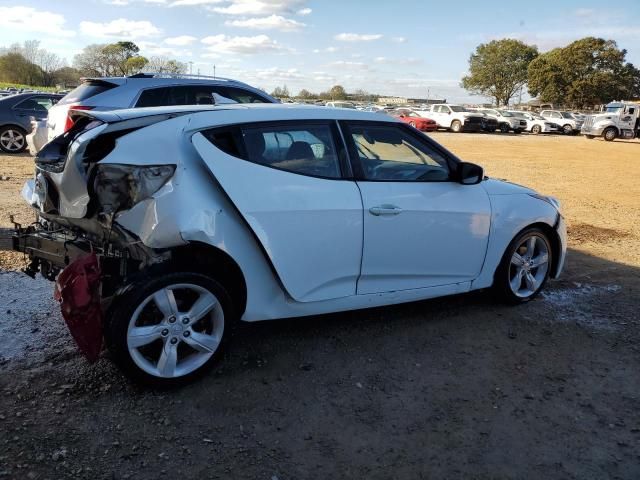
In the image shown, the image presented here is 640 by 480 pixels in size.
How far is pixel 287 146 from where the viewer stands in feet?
12.5

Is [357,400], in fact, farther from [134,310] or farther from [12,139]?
[12,139]

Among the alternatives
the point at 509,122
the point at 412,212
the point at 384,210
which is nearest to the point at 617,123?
the point at 509,122

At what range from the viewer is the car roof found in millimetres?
3709

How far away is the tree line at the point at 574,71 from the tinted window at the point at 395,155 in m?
81.6

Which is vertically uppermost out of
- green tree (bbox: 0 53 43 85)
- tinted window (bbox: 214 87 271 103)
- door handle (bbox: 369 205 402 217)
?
green tree (bbox: 0 53 43 85)

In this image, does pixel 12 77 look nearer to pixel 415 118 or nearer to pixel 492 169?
pixel 415 118

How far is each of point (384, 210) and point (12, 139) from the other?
13401 mm

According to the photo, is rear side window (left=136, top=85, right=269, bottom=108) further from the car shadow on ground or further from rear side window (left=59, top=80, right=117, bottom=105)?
the car shadow on ground

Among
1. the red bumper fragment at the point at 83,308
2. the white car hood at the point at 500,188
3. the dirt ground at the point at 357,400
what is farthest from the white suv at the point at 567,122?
the red bumper fragment at the point at 83,308

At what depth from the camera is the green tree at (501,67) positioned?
8538cm

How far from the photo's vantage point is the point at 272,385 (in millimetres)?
3549

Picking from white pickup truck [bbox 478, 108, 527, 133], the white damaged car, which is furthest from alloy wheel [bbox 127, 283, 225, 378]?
white pickup truck [bbox 478, 108, 527, 133]

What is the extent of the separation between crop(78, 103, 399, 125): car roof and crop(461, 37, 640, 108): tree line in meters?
82.1

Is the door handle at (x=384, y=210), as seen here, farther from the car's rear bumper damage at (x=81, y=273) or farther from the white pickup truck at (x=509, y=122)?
the white pickup truck at (x=509, y=122)
